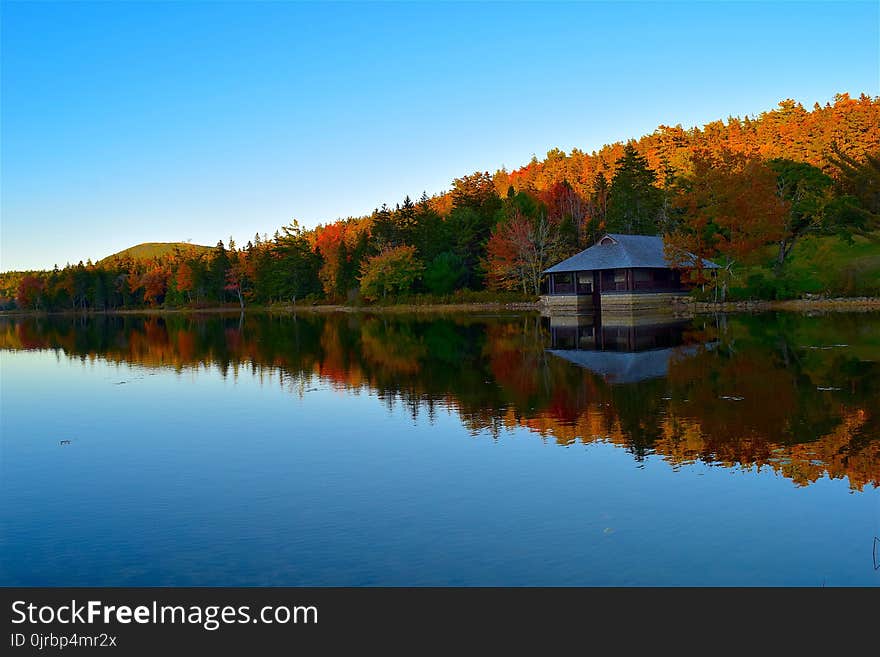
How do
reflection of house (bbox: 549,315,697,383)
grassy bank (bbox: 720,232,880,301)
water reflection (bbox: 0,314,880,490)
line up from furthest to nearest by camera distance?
1. grassy bank (bbox: 720,232,880,301)
2. reflection of house (bbox: 549,315,697,383)
3. water reflection (bbox: 0,314,880,490)

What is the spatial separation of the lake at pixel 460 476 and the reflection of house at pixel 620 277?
29.8 metres

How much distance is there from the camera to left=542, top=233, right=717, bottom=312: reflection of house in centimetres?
5397

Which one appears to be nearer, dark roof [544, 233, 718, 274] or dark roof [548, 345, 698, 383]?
dark roof [548, 345, 698, 383]

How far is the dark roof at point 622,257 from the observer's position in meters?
53.9

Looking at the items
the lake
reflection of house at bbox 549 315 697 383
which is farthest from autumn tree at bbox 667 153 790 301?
the lake

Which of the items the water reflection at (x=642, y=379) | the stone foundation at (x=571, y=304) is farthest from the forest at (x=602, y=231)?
the water reflection at (x=642, y=379)

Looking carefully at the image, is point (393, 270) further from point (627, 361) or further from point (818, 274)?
point (627, 361)

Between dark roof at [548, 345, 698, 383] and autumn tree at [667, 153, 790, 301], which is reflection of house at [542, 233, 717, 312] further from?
dark roof at [548, 345, 698, 383]

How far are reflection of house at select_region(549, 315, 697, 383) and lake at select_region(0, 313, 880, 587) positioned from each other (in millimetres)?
367

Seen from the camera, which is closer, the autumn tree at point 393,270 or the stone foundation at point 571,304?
the stone foundation at point 571,304

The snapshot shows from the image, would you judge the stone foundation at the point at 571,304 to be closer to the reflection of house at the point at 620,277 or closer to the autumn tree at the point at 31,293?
the reflection of house at the point at 620,277

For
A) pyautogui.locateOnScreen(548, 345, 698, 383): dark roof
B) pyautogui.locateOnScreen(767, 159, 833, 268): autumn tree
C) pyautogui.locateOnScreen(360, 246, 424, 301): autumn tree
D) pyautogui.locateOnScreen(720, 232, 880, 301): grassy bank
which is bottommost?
pyautogui.locateOnScreen(548, 345, 698, 383): dark roof
